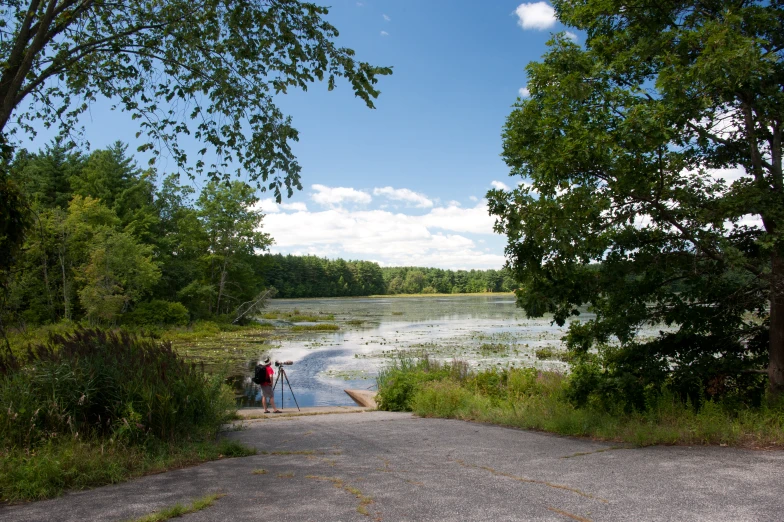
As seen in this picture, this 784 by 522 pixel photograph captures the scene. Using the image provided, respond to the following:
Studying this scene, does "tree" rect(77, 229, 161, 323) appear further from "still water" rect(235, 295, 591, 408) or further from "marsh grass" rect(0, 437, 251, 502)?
"marsh grass" rect(0, 437, 251, 502)

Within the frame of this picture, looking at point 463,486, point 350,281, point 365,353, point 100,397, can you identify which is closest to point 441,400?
point 463,486

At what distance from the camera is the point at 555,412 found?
30.0 ft

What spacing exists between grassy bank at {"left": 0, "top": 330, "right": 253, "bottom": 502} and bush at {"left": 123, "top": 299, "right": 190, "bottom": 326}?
32812 mm

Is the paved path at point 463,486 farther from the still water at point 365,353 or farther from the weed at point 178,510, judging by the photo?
the still water at point 365,353

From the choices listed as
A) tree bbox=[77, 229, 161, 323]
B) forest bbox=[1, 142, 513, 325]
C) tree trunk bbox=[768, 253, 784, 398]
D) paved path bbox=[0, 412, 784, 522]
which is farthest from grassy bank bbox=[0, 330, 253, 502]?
tree bbox=[77, 229, 161, 323]

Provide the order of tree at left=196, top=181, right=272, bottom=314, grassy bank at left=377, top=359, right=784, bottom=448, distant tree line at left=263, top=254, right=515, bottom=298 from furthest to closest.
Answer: distant tree line at left=263, top=254, right=515, bottom=298 → tree at left=196, top=181, right=272, bottom=314 → grassy bank at left=377, top=359, right=784, bottom=448

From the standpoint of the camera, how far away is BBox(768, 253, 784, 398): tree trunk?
293 inches

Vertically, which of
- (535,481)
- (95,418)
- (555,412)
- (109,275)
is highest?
(109,275)

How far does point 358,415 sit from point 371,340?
24087 mm

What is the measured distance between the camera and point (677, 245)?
27.2 feet

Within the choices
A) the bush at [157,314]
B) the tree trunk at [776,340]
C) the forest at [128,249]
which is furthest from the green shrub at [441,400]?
the bush at [157,314]

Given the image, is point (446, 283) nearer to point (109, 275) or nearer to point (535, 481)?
point (109, 275)

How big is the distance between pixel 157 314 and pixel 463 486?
3850 cm

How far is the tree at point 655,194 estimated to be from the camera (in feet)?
23.0
